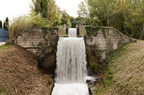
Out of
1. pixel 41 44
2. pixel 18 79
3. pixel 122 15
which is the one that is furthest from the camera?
pixel 122 15

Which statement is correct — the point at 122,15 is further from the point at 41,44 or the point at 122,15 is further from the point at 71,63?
the point at 41,44

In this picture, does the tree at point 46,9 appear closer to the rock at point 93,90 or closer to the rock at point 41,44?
the rock at point 41,44

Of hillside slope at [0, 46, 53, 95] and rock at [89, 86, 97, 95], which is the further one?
rock at [89, 86, 97, 95]

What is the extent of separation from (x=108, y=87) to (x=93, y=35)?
4752 mm

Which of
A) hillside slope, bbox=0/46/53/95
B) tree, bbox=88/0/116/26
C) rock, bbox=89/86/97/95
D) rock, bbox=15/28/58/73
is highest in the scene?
tree, bbox=88/0/116/26

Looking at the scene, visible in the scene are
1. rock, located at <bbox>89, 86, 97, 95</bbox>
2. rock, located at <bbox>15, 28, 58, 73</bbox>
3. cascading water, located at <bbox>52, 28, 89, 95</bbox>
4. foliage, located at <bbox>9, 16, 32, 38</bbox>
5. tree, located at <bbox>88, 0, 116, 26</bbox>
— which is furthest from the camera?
tree, located at <bbox>88, 0, 116, 26</bbox>

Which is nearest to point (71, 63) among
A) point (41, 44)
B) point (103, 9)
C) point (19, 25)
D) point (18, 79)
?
point (41, 44)

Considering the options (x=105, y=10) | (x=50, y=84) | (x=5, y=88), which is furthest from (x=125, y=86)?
(x=105, y=10)

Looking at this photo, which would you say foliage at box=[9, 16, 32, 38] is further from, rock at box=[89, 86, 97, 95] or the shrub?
rock at box=[89, 86, 97, 95]

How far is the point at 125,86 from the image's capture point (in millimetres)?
5926

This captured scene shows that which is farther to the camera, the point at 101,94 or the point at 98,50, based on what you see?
the point at 98,50

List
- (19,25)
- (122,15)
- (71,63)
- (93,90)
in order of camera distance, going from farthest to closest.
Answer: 1. (122,15)
2. (19,25)
3. (71,63)
4. (93,90)

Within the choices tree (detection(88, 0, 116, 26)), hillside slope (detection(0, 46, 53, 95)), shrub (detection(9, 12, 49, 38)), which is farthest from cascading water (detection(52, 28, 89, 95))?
tree (detection(88, 0, 116, 26))

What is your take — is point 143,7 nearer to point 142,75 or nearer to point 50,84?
point 142,75
